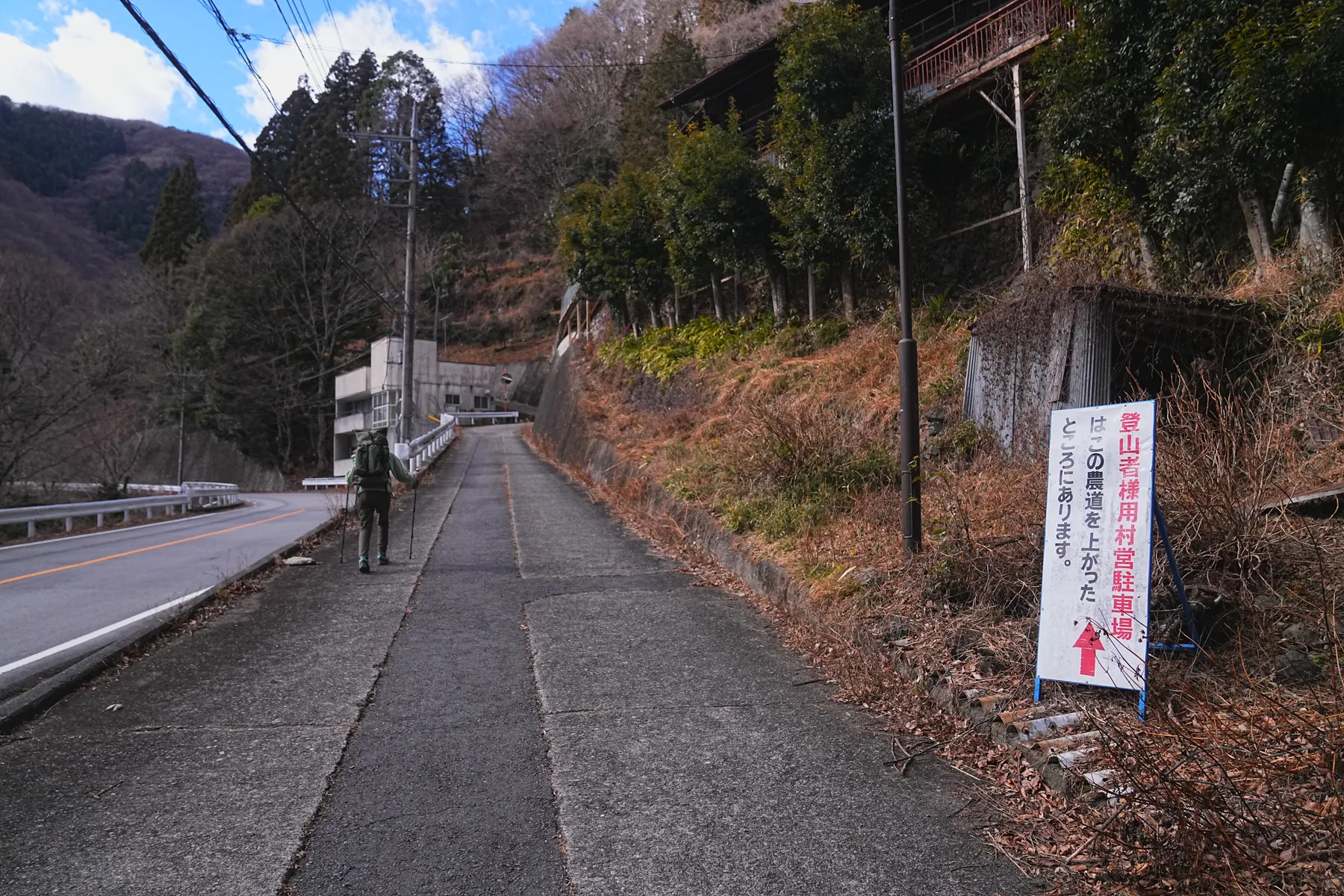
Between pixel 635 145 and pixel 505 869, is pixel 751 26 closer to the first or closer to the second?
pixel 635 145

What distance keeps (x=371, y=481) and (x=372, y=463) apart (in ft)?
0.68

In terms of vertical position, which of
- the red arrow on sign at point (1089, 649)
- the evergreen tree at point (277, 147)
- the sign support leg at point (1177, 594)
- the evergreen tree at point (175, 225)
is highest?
the evergreen tree at point (277, 147)

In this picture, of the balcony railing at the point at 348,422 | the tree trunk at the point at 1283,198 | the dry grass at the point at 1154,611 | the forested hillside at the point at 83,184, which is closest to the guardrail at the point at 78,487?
the balcony railing at the point at 348,422

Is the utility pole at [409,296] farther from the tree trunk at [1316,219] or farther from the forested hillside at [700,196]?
the tree trunk at [1316,219]

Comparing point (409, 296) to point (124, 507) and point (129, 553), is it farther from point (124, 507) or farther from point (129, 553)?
point (129, 553)

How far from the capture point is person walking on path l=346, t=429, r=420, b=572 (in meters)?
9.67

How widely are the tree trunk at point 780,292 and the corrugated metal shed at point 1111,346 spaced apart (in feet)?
32.8

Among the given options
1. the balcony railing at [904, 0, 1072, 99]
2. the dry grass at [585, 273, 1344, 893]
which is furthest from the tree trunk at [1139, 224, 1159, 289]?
the balcony railing at [904, 0, 1072, 99]

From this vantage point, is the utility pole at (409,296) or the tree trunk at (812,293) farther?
the utility pole at (409,296)

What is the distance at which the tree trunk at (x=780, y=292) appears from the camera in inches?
734

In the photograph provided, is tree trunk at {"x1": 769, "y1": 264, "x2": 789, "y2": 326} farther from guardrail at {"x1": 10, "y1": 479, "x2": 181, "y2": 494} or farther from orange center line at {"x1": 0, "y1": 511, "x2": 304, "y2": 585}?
guardrail at {"x1": 10, "y1": 479, "x2": 181, "y2": 494}

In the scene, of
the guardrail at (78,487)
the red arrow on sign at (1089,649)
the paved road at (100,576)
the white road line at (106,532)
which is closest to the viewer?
the red arrow on sign at (1089,649)

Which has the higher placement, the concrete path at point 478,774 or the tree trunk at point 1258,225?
the tree trunk at point 1258,225

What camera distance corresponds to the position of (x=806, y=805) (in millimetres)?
3928
